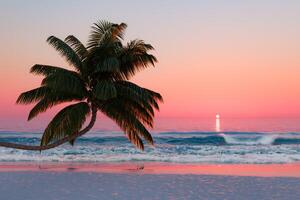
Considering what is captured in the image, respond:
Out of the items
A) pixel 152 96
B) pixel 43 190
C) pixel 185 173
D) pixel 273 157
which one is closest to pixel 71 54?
pixel 152 96

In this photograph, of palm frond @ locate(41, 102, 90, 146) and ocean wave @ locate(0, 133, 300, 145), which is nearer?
palm frond @ locate(41, 102, 90, 146)

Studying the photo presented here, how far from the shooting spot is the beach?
55.5 ft

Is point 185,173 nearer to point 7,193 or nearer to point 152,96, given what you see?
point 152,96

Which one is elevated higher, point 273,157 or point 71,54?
point 71,54

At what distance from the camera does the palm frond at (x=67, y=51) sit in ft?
54.1

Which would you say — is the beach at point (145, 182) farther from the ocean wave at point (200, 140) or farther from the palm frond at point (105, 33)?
the ocean wave at point (200, 140)

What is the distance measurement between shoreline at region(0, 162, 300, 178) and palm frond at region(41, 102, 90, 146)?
23.3 ft

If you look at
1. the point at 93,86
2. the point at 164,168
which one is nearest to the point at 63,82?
the point at 93,86

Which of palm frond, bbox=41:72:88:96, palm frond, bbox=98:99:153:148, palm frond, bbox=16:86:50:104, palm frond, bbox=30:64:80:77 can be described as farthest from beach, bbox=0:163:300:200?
palm frond, bbox=30:64:80:77

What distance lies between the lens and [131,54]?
16.8m

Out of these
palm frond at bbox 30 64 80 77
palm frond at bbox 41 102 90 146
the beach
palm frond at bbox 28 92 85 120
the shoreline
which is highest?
palm frond at bbox 30 64 80 77

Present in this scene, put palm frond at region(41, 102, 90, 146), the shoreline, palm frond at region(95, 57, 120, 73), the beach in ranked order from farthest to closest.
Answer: the shoreline < the beach < palm frond at region(41, 102, 90, 146) < palm frond at region(95, 57, 120, 73)

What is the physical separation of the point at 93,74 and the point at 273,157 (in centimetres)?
1770

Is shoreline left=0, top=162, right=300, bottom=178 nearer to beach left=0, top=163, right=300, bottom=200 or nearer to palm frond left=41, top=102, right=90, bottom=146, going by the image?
beach left=0, top=163, right=300, bottom=200
